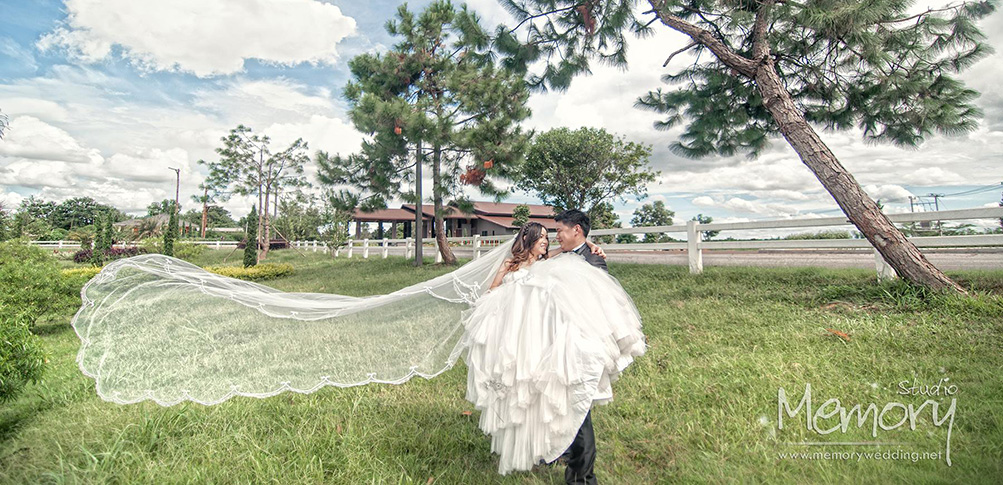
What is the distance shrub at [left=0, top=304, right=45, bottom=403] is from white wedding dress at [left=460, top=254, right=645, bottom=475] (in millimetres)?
3162

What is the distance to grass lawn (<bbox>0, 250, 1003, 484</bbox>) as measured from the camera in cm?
248

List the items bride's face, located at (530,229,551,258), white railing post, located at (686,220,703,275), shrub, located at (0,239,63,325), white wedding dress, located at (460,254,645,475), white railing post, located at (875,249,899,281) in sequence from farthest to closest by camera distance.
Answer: white railing post, located at (686,220,703,275) < shrub, located at (0,239,63,325) < white railing post, located at (875,249,899,281) < bride's face, located at (530,229,551,258) < white wedding dress, located at (460,254,645,475)

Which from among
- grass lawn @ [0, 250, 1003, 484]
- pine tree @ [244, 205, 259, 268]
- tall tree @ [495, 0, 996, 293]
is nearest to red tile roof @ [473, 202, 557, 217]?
pine tree @ [244, 205, 259, 268]

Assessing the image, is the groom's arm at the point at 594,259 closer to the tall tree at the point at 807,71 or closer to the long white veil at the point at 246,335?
the long white veil at the point at 246,335

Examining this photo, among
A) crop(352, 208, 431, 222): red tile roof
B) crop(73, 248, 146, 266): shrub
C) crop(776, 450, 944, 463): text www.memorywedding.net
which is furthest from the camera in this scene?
crop(352, 208, 431, 222): red tile roof

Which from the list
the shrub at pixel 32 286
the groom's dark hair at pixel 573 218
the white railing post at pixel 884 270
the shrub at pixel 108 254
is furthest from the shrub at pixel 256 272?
the white railing post at pixel 884 270

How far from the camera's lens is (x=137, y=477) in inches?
98.0

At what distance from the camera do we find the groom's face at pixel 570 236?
2.88 meters

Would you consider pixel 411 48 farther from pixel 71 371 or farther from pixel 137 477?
pixel 137 477

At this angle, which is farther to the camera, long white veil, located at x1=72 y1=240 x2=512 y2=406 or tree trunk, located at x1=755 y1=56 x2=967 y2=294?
tree trunk, located at x1=755 y1=56 x2=967 y2=294

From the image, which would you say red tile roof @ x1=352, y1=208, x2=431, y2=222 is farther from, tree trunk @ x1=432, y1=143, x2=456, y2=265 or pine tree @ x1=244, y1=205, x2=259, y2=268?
tree trunk @ x1=432, y1=143, x2=456, y2=265

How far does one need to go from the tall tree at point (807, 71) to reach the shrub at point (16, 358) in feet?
24.5

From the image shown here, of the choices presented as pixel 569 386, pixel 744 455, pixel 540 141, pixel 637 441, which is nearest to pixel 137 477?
pixel 569 386

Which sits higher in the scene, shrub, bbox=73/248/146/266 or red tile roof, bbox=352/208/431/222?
red tile roof, bbox=352/208/431/222
